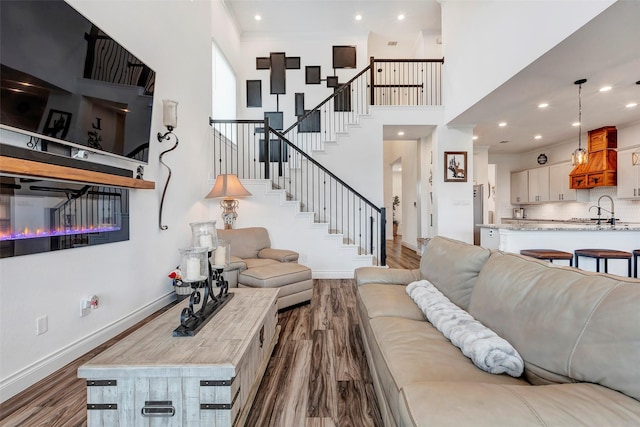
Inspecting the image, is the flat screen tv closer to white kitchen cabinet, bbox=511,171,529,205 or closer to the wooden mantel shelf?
the wooden mantel shelf

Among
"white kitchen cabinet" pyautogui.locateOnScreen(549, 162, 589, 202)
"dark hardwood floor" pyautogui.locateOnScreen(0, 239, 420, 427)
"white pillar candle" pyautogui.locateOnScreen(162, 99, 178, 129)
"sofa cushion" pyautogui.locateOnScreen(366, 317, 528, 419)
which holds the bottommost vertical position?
"dark hardwood floor" pyautogui.locateOnScreen(0, 239, 420, 427)

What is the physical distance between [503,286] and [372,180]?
14.8ft

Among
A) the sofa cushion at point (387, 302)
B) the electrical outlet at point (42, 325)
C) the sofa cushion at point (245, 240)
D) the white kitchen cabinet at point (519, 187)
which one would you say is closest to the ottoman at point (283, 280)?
the sofa cushion at point (245, 240)

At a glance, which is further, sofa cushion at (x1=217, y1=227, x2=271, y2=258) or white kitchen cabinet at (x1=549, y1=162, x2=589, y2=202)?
white kitchen cabinet at (x1=549, y1=162, x2=589, y2=202)

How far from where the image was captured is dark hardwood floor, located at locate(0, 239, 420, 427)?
5.25ft

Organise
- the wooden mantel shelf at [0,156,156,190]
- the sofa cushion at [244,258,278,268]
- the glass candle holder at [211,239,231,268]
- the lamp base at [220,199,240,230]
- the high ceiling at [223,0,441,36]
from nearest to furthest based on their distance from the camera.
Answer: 1. the wooden mantel shelf at [0,156,156,190]
2. the glass candle holder at [211,239,231,268]
3. the sofa cushion at [244,258,278,268]
4. the lamp base at [220,199,240,230]
5. the high ceiling at [223,0,441,36]

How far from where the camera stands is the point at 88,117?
83.6 inches

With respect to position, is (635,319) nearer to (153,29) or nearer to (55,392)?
(55,392)

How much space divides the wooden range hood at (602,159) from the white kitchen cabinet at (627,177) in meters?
0.14

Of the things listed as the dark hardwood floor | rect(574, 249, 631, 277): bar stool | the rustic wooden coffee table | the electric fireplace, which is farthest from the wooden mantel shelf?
rect(574, 249, 631, 277): bar stool

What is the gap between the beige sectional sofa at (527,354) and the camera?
83cm

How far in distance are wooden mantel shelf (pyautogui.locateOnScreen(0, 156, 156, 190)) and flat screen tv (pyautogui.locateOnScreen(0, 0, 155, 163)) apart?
0.19 metres

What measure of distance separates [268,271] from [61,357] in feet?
5.91

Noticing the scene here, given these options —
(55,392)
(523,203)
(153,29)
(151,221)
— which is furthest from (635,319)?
(523,203)
